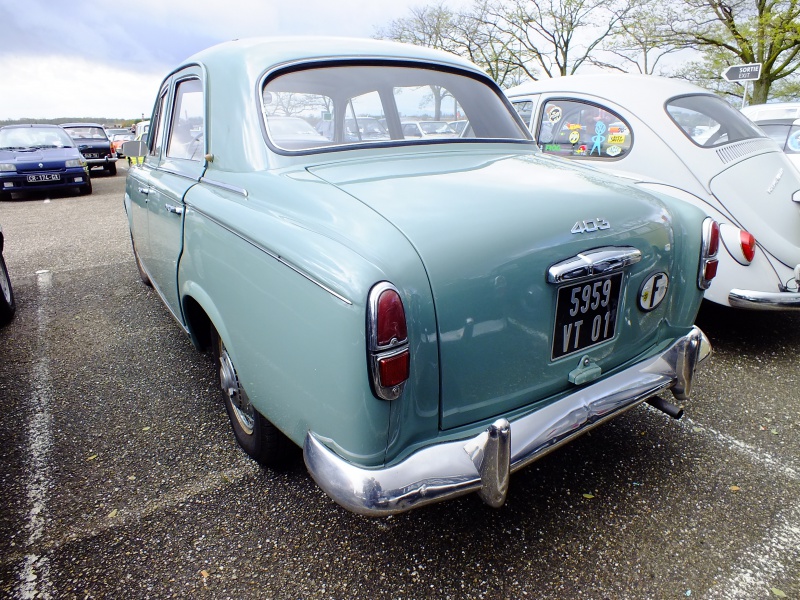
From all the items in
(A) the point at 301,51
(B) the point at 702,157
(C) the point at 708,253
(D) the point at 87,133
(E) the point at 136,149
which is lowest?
(D) the point at 87,133

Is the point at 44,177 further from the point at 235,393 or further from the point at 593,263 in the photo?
the point at 593,263

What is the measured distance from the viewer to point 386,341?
58.0 inches

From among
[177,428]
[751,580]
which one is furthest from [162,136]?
[751,580]

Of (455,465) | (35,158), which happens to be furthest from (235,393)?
(35,158)

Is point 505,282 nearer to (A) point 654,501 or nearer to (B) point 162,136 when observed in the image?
(A) point 654,501

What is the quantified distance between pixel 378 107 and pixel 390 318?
154cm

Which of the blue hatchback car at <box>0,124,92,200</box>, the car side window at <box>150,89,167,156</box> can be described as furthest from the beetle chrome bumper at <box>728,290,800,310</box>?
the blue hatchback car at <box>0,124,92,200</box>

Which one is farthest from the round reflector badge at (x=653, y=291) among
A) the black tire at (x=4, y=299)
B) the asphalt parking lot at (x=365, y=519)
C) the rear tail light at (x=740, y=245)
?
the black tire at (x=4, y=299)

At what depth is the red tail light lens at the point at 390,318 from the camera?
1451 millimetres

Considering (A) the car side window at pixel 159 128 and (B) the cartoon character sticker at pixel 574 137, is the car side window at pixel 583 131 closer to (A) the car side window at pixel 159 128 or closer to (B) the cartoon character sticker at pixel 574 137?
(B) the cartoon character sticker at pixel 574 137

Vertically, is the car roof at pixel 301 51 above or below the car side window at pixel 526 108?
above

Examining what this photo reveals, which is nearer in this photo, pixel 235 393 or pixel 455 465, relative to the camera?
pixel 455 465

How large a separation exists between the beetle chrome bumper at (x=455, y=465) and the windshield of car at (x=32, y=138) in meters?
12.8

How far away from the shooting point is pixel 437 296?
1.55 m
